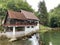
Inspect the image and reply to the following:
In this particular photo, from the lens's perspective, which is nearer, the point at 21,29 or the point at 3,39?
the point at 3,39

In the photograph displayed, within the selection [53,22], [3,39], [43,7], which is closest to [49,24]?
[53,22]

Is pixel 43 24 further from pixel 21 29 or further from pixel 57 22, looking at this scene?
pixel 21 29

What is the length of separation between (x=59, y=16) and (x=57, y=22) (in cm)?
346

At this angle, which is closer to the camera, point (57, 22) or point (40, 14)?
point (57, 22)

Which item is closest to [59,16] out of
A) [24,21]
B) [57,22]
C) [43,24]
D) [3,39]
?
[57,22]

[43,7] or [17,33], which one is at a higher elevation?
[43,7]

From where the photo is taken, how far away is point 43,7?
76938 mm

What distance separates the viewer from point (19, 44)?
30.6m

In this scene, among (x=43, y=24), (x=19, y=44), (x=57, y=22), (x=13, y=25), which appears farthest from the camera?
(x=43, y=24)

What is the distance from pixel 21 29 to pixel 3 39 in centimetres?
938

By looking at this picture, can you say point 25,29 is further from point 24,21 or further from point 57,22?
point 57,22

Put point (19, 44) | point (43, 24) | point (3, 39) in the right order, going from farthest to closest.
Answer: point (43, 24) < point (3, 39) < point (19, 44)

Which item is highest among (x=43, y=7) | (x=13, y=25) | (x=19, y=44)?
(x=43, y=7)

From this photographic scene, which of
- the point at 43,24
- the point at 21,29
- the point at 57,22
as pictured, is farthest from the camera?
the point at 43,24
